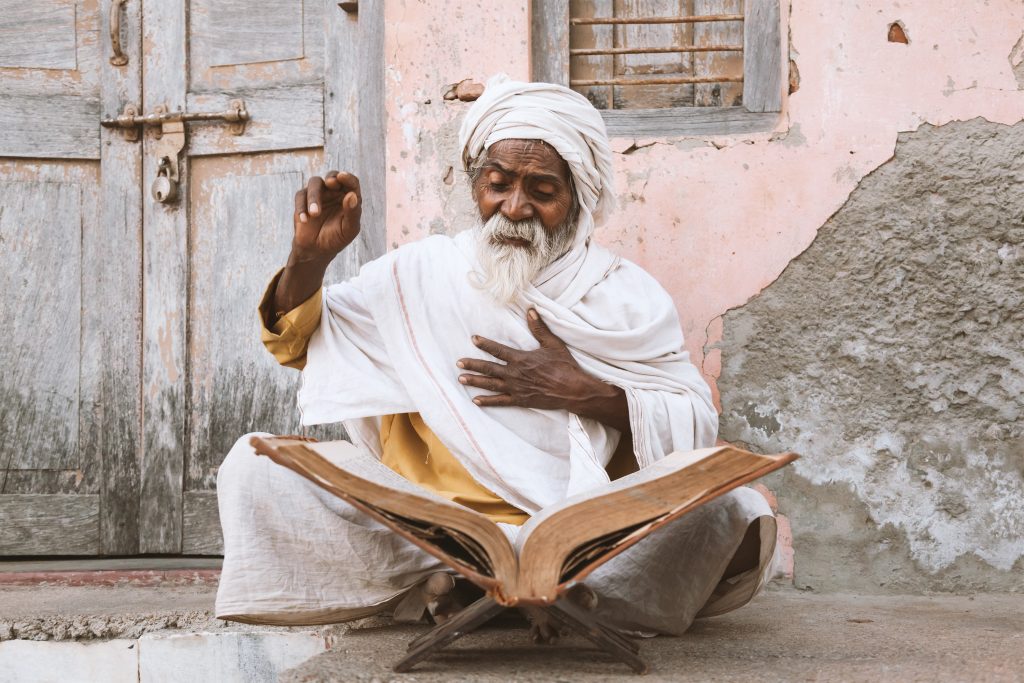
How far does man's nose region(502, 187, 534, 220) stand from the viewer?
2.53 metres

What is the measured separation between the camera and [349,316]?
2.56m

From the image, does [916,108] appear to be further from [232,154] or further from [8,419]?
[8,419]

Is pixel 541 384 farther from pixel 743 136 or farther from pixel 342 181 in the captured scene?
pixel 743 136

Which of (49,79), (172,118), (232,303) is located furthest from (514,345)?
(49,79)

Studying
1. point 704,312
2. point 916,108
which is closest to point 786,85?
point 916,108

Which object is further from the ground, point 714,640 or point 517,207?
point 517,207

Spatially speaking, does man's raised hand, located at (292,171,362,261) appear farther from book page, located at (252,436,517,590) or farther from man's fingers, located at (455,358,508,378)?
book page, located at (252,436,517,590)

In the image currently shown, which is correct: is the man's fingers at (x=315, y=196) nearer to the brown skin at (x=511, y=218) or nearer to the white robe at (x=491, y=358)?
the brown skin at (x=511, y=218)

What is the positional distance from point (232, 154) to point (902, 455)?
2.31 meters

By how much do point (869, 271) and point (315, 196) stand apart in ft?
5.49

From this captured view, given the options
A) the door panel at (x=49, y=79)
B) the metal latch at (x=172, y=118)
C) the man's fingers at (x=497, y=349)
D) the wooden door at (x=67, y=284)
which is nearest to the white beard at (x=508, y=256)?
the man's fingers at (x=497, y=349)

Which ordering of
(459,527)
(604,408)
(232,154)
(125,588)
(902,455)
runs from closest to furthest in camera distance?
1. (459,527)
2. (604,408)
3. (902,455)
4. (125,588)
5. (232,154)

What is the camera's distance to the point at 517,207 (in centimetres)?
253

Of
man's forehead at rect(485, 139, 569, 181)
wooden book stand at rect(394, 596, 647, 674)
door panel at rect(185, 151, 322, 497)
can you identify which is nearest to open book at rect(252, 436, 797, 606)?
wooden book stand at rect(394, 596, 647, 674)
